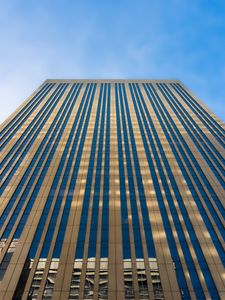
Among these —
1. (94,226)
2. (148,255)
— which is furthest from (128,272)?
(94,226)

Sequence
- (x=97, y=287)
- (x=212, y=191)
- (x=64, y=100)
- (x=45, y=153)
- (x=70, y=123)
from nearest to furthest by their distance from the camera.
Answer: (x=97, y=287) < (x=212, y=191) < (x=45, y=153) < (x=70, y=123) < (x=64, y=100)

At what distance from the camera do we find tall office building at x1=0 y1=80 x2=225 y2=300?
26.7 metres

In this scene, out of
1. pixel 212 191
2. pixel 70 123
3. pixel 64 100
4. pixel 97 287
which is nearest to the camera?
pixel 97 287

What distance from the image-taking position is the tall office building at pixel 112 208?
87.5 ft

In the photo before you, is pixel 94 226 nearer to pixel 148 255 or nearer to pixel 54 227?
pixel 54 227

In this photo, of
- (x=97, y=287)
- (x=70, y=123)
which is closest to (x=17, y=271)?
(x=97, y=287)

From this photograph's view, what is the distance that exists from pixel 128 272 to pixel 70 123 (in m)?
51.0

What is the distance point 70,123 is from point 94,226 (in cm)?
4272

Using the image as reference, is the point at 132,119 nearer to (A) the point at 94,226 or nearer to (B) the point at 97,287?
(A) the point at 94,226

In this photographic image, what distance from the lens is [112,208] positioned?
37156 millimetres

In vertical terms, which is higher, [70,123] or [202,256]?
[70,123]

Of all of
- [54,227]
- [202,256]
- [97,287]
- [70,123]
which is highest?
[70,123]

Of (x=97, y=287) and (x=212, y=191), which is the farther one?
(x=212, y=191)

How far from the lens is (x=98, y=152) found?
Result: 54094 mm
